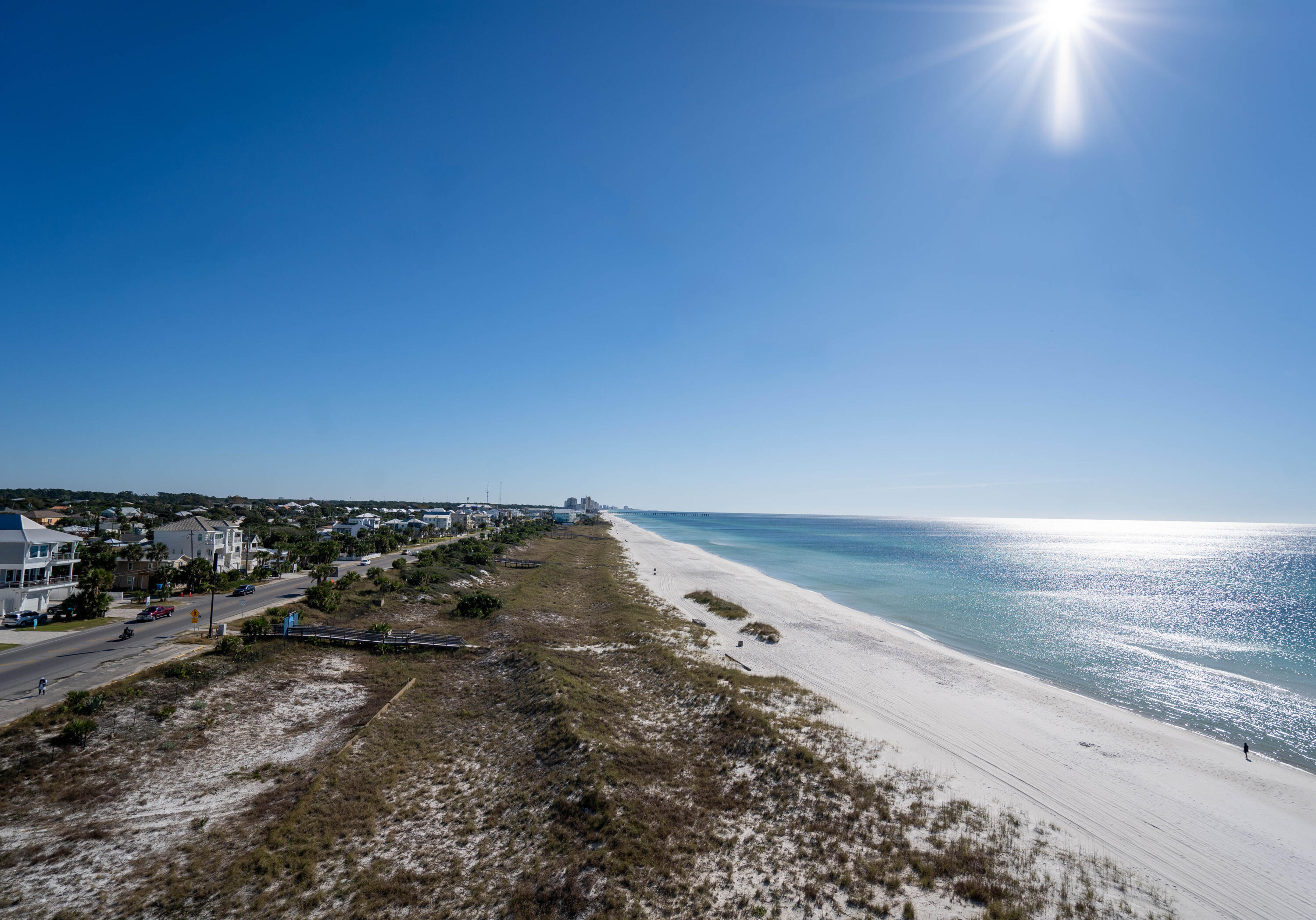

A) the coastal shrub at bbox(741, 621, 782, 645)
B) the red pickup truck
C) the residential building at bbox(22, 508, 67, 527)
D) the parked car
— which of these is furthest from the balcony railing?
the coastal shrub at bbox(741, 621, 782, 645)

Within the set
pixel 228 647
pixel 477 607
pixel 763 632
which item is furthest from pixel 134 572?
pixel 763 632

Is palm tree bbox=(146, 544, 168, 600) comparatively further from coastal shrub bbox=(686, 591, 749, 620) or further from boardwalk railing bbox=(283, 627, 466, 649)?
coastal shrub bbox=(686, 591, 749, 620)

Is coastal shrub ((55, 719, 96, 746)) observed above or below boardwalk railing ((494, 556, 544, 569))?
above

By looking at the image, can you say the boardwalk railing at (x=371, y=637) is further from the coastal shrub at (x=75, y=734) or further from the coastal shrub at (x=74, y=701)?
the coastal shrub at (x=75, y=734)

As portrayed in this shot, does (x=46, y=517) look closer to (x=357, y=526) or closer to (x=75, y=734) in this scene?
(x=357, y=526)

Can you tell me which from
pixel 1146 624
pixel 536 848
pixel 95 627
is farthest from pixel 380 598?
pixel 1146 624
